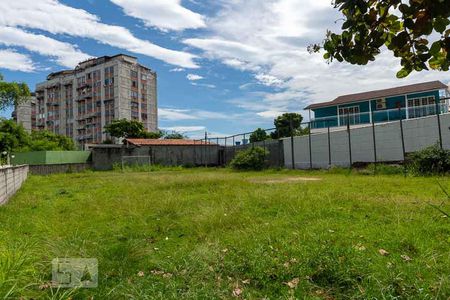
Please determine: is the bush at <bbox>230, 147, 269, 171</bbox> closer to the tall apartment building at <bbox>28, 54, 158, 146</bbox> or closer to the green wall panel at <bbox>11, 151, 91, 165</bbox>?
the green wall panel at <bbox>11, 151, 91, 165</bbox>

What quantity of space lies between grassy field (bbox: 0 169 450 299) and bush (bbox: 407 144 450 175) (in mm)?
7292

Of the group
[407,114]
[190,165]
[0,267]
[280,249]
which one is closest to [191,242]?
[280,249]

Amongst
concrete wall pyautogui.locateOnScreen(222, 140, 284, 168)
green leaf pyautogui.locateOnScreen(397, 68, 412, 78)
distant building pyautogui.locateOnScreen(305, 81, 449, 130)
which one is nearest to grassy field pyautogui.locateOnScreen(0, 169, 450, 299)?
green leaf pyautogui.locateOnScreen(397, 68, 412, 78)

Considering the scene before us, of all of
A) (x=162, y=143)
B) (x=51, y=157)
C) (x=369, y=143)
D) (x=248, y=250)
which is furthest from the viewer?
(x=162, y=143)

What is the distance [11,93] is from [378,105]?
29171 mm

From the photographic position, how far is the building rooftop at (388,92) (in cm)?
3166

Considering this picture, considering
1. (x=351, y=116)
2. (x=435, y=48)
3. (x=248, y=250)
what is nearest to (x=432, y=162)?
(x=248, y=250)

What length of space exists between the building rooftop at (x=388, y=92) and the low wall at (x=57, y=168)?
2281 centimetres

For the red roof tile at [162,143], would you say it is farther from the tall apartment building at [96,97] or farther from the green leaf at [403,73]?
the tall apartment building at [96,97]

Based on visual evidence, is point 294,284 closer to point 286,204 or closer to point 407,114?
point 286,204

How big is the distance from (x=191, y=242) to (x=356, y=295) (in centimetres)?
236

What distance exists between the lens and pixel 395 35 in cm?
193

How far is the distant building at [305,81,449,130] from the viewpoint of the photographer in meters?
21.6

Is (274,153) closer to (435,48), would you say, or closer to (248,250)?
(248,250)
